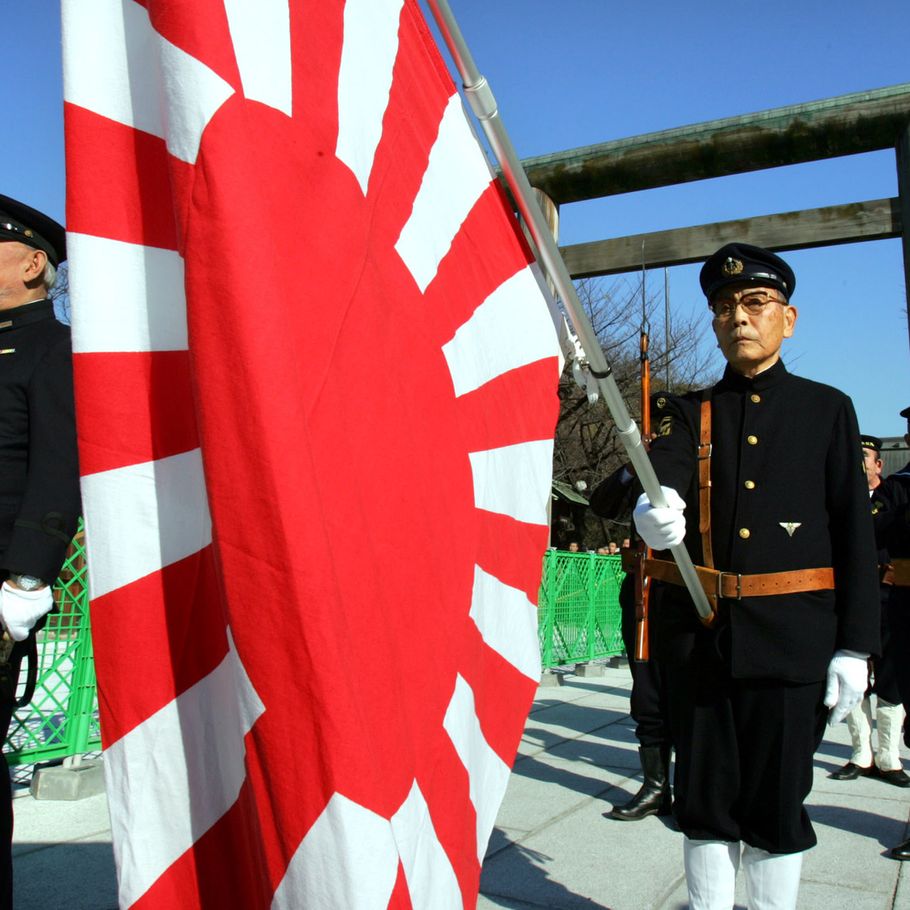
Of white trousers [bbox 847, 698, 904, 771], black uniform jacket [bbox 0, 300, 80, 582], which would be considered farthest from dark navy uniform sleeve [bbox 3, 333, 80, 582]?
white trousers [bbox 847, 698, 904, 771]

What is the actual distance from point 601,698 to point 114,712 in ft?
26.5

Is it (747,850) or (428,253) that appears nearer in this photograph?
(428,253)

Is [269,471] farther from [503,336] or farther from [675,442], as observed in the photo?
[675,442]

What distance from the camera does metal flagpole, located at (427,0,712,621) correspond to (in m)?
1.51

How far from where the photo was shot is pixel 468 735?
5.08 ft

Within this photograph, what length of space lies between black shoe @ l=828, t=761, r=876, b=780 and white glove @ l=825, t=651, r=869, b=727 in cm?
343

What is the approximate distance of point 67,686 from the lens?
5074mm

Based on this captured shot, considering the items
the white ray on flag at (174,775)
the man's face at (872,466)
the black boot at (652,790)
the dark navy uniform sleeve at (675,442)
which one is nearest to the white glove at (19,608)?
the white ray on flag at (174,775)

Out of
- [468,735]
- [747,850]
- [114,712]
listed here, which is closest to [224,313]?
[114,712]

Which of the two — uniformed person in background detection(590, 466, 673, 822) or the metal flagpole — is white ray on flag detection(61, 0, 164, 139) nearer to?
the metal flagpole

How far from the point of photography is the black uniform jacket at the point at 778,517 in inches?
100.0

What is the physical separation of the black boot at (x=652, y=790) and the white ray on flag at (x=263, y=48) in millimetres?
3994

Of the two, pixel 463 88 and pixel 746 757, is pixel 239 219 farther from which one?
pixel 746 757

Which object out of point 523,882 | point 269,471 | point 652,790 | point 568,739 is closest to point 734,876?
point 523,882
